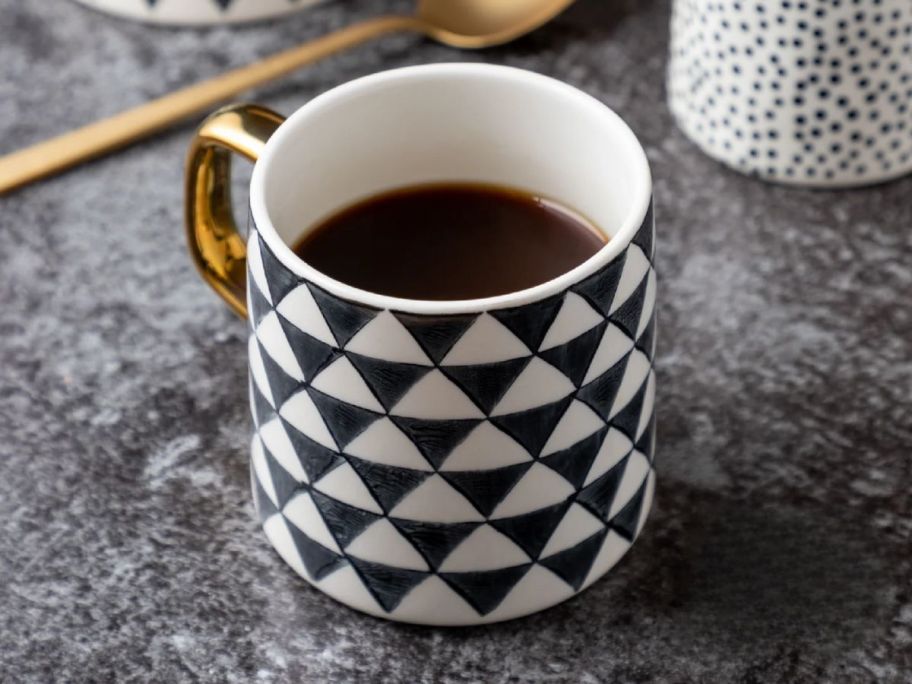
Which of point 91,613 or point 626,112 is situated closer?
point 91,613

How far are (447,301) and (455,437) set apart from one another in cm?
4

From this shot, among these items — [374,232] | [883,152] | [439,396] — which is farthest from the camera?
[883,152]

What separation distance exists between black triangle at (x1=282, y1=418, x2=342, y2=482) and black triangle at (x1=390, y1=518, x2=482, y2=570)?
26mm

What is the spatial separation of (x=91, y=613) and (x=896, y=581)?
28 centimetres

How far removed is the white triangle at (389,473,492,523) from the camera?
41cm

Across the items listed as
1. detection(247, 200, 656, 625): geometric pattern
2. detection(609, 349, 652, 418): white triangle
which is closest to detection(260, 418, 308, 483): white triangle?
detection(247, 200, 656, 625): geometric pattern

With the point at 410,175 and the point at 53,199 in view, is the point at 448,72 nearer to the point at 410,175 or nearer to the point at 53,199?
the point at 410,175

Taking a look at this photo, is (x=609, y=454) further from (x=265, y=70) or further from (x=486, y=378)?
(x=265, y=70)

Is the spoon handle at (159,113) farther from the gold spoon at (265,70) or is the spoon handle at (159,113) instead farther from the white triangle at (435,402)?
the white triangle at (435,402)

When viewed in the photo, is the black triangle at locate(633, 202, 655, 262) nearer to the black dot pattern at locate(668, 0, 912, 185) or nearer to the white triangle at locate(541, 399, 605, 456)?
the white triangle at locate(541, 399, 605, 456)

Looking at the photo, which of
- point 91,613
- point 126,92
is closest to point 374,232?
point 91,613

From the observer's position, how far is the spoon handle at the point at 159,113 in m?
0.66

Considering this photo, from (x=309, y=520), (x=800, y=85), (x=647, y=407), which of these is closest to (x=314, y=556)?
(x=309, y=520)

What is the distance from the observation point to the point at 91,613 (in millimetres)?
474
